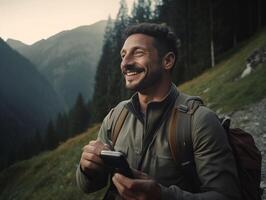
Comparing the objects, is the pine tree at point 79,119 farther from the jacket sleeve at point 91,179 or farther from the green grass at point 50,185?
the jacket sleeve at point 91,179

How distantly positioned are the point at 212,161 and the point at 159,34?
1.31 m

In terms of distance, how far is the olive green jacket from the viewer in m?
2.62

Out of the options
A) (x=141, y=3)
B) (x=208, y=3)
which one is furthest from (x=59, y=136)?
(x=208, y=3)

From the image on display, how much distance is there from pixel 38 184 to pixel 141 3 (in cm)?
4532

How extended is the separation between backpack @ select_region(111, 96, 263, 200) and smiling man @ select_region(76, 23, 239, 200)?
51 mm

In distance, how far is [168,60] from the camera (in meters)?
3.32

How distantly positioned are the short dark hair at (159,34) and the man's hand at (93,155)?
1.10 metres

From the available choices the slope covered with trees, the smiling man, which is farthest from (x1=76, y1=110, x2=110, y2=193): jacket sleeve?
the slope covered with trees

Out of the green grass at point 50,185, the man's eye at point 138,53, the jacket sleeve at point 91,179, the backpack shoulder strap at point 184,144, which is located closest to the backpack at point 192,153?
the backpack shoulder strap at point 184,144

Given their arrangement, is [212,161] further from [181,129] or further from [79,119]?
[79,119]

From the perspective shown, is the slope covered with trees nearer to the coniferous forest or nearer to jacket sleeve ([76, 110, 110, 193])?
the coniferous forest

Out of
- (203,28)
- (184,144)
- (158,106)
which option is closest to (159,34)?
(158,106)

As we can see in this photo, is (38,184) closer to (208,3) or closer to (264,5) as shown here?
(208,3)

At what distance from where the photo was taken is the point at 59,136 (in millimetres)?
85938
